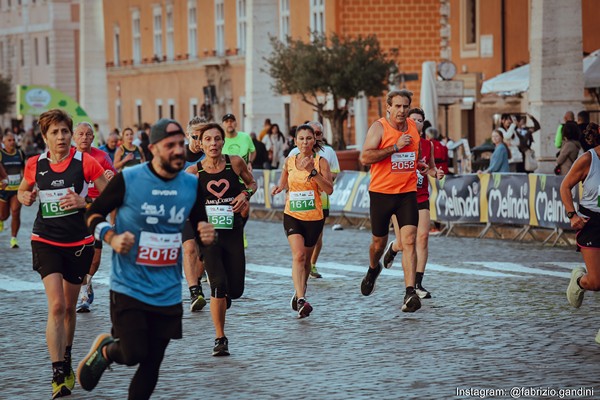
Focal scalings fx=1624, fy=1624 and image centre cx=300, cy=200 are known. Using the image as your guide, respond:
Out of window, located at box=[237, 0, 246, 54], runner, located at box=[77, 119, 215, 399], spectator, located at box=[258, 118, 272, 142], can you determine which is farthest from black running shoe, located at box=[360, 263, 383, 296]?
window, located at box=[237, 0, 246, 54]

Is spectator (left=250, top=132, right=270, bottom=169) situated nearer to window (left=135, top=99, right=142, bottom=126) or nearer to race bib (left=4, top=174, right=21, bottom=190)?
race bib (left=4, top=174, right=21, bottom=190)

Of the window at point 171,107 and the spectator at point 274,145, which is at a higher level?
the window at point 171,107

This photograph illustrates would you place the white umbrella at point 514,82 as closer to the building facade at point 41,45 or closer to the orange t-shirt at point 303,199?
the orange t-shirt at point 303,199

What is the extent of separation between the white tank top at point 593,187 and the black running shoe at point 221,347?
3.02 metres

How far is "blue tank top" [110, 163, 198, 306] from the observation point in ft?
28.5

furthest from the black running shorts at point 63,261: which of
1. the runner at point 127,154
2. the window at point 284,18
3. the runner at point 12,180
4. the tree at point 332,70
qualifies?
the window at point 284,18

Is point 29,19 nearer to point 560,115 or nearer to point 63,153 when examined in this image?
point 560,115

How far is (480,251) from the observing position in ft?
69.8

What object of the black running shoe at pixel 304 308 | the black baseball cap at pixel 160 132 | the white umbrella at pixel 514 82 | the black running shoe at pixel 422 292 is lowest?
the black running shoe at pixel 422 292

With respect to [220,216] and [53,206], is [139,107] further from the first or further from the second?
[53,206]

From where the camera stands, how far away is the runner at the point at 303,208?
45.6 feet

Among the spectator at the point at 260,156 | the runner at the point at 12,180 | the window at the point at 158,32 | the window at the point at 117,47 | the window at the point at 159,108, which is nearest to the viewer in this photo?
the runner at the point at 12,180

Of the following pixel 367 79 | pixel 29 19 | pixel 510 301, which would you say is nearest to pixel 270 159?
pixel 367 79

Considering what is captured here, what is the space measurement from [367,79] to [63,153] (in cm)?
2964
